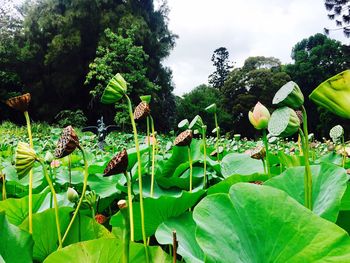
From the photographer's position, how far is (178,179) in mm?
638

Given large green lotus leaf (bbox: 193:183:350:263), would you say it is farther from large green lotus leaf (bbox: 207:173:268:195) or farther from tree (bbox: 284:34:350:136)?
tree (bbox: 284:34:350:136)

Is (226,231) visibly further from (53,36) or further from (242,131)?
(242,131)

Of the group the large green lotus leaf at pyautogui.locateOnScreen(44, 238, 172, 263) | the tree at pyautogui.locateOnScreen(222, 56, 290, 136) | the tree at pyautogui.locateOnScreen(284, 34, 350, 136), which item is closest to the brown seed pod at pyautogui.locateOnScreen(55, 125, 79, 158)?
the large green lotus leaf at pyautogui.locateOnScreen(44, 238, 172, 263)

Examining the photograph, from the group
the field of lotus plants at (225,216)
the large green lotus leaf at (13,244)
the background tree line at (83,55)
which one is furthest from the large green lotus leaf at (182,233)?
the background tree line at (83,55)

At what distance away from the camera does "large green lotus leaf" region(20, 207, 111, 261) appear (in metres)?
0.44

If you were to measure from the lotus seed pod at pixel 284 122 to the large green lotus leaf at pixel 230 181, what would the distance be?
183mm

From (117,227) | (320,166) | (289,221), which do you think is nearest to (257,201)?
(289,221)

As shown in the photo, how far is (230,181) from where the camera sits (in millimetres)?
519

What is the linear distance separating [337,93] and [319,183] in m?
0.17

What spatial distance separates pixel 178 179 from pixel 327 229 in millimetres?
392

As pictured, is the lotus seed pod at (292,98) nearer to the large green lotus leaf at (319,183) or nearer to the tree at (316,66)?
the large green lotus leaf at (319,183)

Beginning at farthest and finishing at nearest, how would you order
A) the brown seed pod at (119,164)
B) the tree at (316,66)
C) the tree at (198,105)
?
1. the tree at (316,66)
2. the tree at (198,105)
3. the brown seed pod at (119,164)

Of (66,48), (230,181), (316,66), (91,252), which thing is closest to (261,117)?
(230,181)

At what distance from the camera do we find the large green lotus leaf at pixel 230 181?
502mm
